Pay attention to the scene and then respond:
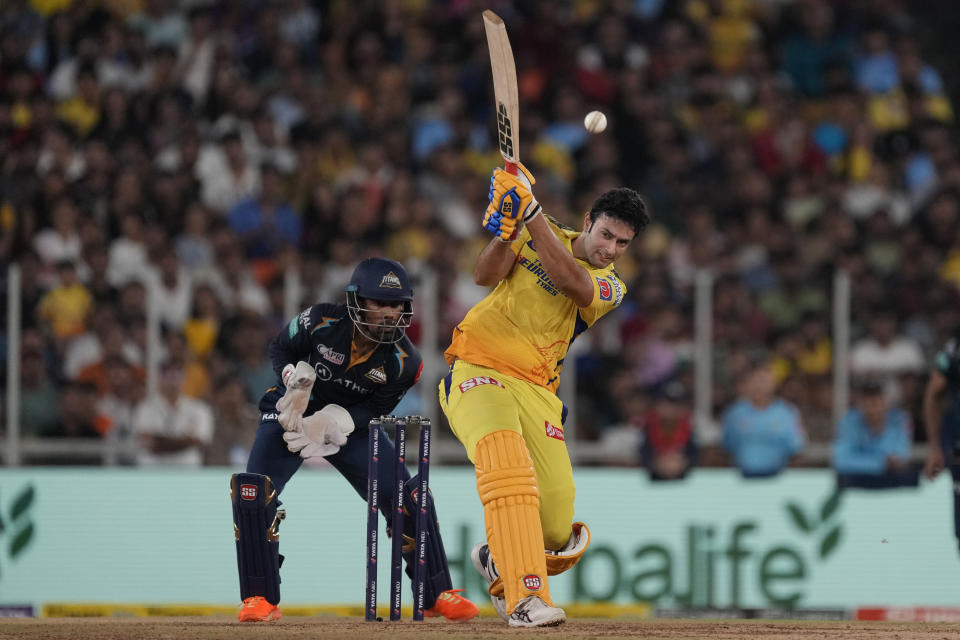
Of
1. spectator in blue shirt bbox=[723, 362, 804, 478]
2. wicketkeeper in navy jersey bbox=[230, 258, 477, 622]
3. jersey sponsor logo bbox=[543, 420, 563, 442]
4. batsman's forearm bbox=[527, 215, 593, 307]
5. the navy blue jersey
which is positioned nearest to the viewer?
batsman's forearm bbox=[527, 215, 593, 307]

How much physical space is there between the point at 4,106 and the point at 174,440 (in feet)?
14.6

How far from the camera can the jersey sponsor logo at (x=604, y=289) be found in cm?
762

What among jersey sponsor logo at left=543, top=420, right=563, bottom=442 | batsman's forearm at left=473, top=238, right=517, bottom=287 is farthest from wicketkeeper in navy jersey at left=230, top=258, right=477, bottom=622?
jersey sponsor logo at left=543, top=420, right=563, bottom=442

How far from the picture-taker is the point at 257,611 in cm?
790

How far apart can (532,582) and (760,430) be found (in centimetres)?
545

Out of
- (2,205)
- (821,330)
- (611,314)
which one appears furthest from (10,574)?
(821,330)

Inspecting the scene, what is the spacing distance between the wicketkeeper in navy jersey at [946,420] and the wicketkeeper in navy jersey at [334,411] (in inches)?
162

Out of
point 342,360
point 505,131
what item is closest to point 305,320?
point 342,360

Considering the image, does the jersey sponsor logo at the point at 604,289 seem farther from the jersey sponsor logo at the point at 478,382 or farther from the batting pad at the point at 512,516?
the batting pad at the point at 512,516

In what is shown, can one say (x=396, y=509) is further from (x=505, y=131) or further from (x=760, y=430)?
(x=760, y=430)

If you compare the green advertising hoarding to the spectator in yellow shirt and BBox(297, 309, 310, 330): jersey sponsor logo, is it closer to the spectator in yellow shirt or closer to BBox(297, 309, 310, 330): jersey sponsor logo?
the spectator in yellow shirt

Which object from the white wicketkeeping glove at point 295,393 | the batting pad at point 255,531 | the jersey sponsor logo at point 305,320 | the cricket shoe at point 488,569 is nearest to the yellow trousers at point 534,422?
the cricket shoe at point 488,569

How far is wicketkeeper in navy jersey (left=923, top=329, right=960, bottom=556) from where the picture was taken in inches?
416

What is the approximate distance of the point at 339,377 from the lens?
8094 mm
